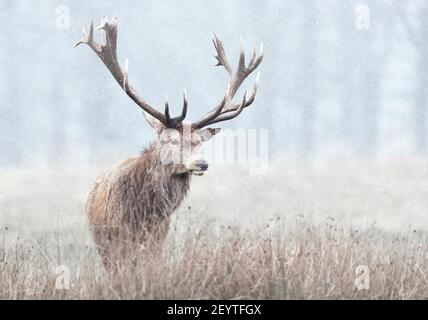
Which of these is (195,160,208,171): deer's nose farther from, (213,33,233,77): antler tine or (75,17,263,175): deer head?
(213,33,233,77): antler tine

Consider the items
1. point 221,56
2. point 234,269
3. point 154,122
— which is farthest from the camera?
point 221,56

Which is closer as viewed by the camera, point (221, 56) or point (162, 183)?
point (162, 183)

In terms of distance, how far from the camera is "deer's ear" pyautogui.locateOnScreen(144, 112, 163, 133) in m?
8.12

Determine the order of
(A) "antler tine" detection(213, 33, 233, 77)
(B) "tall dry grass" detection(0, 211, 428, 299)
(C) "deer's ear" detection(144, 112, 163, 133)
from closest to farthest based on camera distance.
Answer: (B) "tall dry grass" detection(0, 211, 428, 299) → (C) "deer's ear" detection(144, 112, 163, 133) → (A) "antler tine" detection(213, 33, 233, 77)

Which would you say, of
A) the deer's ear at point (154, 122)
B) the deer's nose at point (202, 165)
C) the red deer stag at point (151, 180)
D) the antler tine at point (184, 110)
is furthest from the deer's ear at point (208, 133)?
the deer's nose at point (202, 165)

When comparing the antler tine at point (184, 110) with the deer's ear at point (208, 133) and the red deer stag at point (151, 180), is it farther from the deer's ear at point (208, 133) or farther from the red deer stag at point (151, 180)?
the deer's ear at point (208, 133)

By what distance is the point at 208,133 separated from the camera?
8266 millimetres

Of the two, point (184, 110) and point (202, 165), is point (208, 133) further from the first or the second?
point (202, 165)

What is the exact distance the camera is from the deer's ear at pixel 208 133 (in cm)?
817

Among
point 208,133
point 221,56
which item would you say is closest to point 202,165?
point 208,133

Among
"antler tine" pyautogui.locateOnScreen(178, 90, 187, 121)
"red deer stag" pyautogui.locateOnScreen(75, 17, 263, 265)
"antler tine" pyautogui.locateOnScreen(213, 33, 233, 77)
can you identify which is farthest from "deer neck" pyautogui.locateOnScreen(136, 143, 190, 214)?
"antler tine" pyautogui.locateOnScreen(213, 33, 233, 77)

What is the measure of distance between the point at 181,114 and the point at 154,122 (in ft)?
1.50
